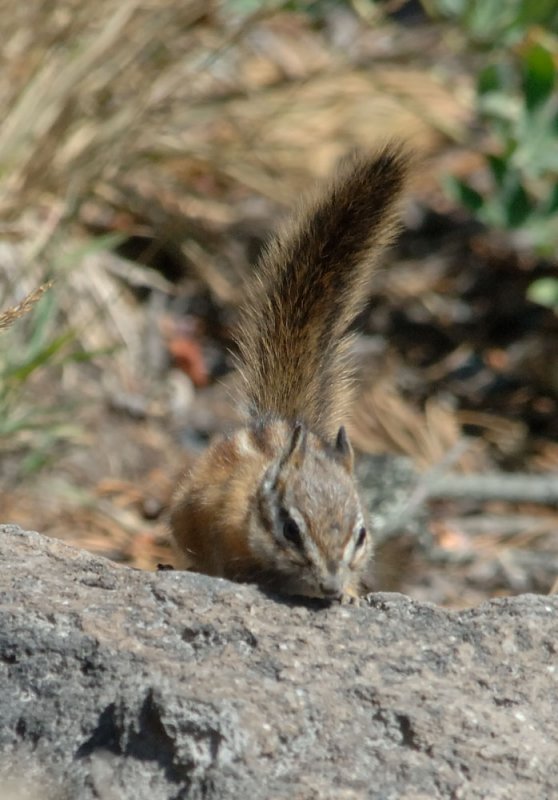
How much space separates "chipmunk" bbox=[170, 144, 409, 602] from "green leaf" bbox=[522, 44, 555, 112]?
8.28 ft

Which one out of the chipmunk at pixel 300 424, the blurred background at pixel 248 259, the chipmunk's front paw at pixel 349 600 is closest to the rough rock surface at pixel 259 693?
the chipmunk's front paw at pixel 349 600

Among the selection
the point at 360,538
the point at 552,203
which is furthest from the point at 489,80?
the point at 360,538

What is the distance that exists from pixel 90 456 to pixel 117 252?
53.0 inches

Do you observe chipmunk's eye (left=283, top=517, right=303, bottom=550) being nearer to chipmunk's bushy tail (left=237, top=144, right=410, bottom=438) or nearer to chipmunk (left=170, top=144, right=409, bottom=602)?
chipmunk (left=170, top=144, right=409, bottom=602)

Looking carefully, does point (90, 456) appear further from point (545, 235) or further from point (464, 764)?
point (464, 764)

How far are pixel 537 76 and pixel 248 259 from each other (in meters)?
1.91

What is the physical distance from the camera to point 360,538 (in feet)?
10.7

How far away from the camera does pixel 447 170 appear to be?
8.09 metres

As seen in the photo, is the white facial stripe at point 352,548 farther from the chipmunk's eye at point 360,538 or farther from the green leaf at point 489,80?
the green leaf at point 489,80

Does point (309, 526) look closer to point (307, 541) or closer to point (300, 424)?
point (307, 541)

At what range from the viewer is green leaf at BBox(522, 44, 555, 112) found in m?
6.05

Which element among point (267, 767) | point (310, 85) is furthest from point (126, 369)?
point (267, 767)

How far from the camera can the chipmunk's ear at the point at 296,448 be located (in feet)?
11.0

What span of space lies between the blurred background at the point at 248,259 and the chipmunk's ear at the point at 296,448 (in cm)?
166
